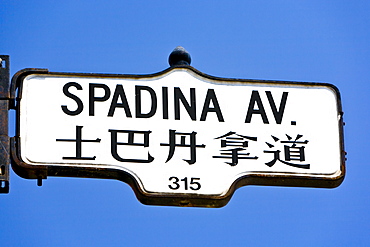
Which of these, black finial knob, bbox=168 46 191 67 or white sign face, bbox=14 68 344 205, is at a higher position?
black finial knob, bbox=168 46 191 67

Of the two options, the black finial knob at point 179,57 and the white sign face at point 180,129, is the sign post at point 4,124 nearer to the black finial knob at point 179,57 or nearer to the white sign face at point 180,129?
the white sign face at point 180,129

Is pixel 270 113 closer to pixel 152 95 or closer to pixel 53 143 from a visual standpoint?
pixel 152 95

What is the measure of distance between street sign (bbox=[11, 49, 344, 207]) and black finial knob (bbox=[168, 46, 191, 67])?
13 cm

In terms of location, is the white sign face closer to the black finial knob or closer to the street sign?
the street sign

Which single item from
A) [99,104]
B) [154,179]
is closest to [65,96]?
[99,104]

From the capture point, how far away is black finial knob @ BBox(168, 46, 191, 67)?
708cm

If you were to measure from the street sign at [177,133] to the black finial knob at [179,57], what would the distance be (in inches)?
5.0

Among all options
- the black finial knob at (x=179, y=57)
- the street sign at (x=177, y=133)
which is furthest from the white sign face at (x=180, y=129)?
the black finial knob at (x=179, y=57)

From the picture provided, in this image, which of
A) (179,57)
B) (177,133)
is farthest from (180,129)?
(179,57)

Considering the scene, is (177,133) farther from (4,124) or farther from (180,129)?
(4,124)

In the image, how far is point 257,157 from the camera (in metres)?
6.68

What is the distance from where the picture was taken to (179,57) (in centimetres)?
708

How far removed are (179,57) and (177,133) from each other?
64 centimetres

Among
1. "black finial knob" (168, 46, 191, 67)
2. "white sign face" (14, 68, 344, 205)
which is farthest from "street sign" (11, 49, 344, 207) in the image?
"black finial knob" (168, 46, 191, 67)
